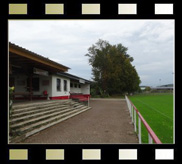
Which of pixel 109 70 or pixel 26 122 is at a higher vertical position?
pixel 109 70

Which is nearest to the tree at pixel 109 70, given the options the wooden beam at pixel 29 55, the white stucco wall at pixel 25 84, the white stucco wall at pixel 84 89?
the white stucco wall at pixel 84 89

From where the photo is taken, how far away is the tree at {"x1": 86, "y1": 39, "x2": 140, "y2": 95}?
35969mm

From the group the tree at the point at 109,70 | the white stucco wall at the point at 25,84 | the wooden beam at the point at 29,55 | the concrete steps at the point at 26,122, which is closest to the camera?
the concrete steps at the point at 26,122

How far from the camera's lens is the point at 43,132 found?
5.98m

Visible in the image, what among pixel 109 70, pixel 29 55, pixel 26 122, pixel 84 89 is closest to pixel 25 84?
pixel 29 55

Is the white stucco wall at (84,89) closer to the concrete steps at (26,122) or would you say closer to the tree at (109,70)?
the tree at (109,70)

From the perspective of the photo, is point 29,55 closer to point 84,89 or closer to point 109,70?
point 84,89

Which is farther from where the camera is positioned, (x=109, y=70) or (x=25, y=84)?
(x=109, y=70)

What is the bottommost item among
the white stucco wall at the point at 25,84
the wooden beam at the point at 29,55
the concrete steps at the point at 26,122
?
the concrete steps at the point at 26,122

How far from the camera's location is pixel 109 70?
3600 cm

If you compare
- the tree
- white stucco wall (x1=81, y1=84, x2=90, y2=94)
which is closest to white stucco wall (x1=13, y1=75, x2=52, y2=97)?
white stucco wall (x1=81, y1=84, x2=90, y2=94)

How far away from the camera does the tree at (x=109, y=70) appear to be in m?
36.0
